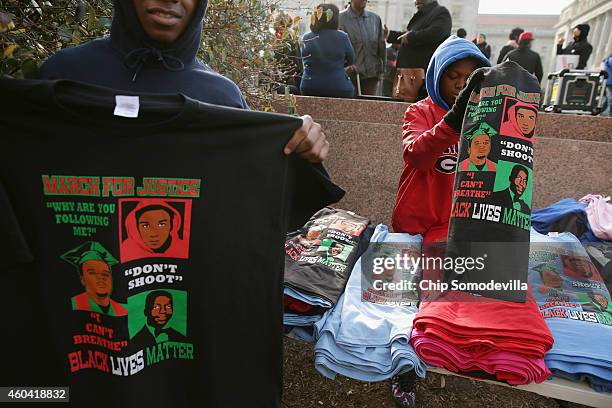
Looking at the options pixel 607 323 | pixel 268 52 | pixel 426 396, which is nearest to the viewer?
pixel 607 323

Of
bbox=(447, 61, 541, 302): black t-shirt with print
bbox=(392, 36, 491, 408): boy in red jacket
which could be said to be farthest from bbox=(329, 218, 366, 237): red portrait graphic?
bbox=(447, 61, 541, 302): black t-shirt with print

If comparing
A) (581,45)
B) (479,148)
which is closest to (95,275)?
(479,148)

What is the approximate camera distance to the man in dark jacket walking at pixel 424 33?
3.90m

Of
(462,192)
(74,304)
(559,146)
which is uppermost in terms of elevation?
(559,146)

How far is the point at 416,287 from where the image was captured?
1.96 m

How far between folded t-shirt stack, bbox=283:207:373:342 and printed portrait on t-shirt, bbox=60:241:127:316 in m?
0.84

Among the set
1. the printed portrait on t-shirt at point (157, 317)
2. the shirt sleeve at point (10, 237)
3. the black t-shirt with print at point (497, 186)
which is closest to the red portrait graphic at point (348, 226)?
the black t-shirt with print at point (497, 186)

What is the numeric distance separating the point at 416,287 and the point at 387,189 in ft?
5.27

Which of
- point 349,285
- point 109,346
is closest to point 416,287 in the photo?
point 349,285

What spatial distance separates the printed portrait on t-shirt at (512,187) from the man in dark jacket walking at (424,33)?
2780 mm

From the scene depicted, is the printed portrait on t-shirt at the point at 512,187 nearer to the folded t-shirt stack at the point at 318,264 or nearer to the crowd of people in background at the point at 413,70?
the crowd of people in background at the point at 413,70

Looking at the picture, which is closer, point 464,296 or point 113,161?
point 113,161

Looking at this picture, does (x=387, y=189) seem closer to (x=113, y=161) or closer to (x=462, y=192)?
(x=462, y=192)

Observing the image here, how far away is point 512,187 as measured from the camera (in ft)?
5.21
